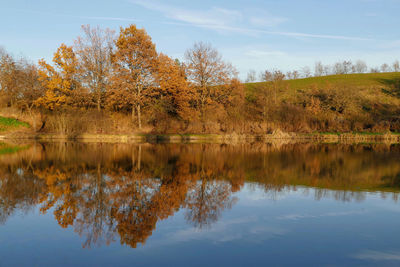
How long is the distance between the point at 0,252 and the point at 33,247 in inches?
21.8

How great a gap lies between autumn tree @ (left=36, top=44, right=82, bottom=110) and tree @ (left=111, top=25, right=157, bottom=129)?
24.0 ft

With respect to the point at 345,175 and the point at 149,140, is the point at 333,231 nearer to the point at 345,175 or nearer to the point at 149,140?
the point at 345,175

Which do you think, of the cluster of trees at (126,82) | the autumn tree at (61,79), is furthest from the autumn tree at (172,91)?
the autumn tree at (61,79)

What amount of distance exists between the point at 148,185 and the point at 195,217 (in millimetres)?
3934

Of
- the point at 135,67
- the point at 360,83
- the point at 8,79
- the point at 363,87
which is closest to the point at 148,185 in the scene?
the point at 135,67

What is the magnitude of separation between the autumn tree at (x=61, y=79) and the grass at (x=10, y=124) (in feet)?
13.2

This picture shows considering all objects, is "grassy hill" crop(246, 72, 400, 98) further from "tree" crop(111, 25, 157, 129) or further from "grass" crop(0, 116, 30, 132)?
"grass" crop(0, 116, 30, 132)

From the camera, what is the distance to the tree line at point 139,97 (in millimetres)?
41250

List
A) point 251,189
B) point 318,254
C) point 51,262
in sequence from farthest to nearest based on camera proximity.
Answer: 1. point 251,189
2. point 318,254
3. point 51,262

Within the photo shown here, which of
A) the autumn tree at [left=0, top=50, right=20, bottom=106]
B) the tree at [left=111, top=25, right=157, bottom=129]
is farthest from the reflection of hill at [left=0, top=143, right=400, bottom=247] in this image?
the autumn tree at [left=0, top=50, right=20, bottom=106]

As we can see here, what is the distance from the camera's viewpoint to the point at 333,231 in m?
7.68

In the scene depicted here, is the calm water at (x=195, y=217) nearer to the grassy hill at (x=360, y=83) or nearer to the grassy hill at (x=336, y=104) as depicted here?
the grassy hill at (x=336, y=104)

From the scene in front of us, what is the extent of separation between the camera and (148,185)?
12227mm

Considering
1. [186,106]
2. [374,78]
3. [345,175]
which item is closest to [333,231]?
[345,175]
